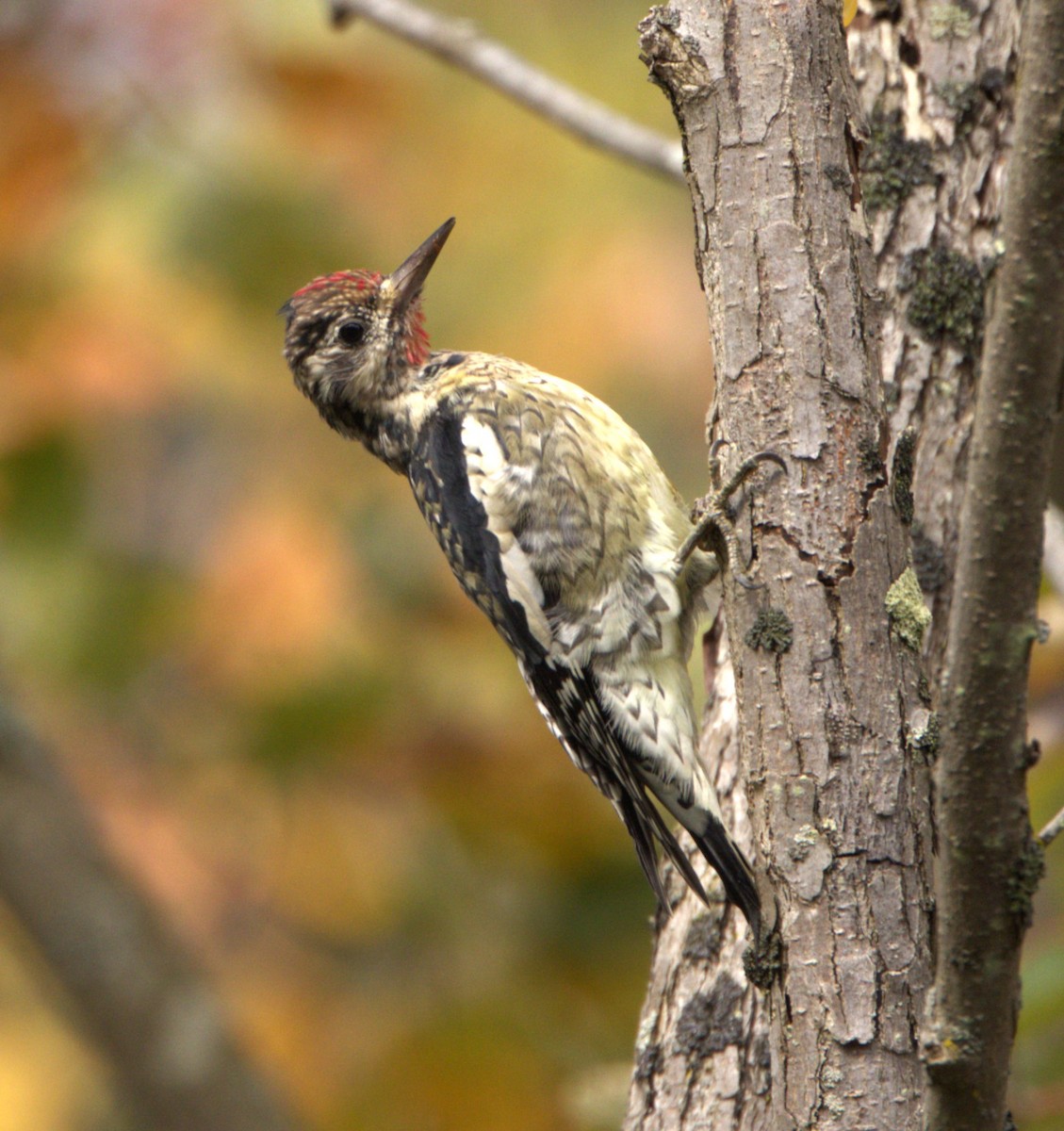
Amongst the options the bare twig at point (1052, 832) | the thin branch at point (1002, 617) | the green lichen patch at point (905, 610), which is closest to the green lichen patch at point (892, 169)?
the green lichen patch at point (905, 610)

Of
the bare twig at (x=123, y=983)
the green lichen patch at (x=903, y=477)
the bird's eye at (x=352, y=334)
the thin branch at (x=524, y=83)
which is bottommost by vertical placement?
the green lichen patch at (x=903, y=477)

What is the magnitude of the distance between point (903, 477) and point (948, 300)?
2.71 ft

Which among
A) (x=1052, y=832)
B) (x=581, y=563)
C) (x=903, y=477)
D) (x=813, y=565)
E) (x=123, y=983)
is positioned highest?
(x=581, y=563)

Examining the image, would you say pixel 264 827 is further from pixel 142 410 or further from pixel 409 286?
pixel 409 286

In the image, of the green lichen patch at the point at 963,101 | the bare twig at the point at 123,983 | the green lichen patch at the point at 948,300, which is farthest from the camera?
the bare twig at the point at 123,983

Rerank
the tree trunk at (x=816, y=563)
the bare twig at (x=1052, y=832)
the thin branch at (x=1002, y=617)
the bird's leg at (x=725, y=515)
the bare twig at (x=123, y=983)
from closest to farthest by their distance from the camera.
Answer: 1. the thin branch at (x=1002, y=617)
2. the bare twig at (x=1052, y=832)
3. the tree trunk at (x=816, y=563)
4. the bird's leg at (x=725, y=515)
5. the bare twig at (x=123, y=983)

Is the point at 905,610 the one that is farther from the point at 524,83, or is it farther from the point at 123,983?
the point at 123,983

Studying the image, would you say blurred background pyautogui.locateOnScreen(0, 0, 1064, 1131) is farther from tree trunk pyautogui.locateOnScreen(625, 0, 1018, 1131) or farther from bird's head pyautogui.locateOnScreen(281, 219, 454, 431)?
tree trunk pyautogui.locateOnScreen(625, 0, 1018, 1131)

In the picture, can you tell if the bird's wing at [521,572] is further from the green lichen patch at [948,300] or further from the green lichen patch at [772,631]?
the green lichen patch at [772,631]

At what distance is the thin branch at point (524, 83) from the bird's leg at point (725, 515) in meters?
1.67

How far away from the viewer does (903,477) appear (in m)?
2.29

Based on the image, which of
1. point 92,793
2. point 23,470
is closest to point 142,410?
point 23,470

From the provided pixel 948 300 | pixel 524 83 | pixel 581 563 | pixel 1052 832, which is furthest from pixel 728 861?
pixel 524 83

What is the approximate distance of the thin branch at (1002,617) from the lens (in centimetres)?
158
